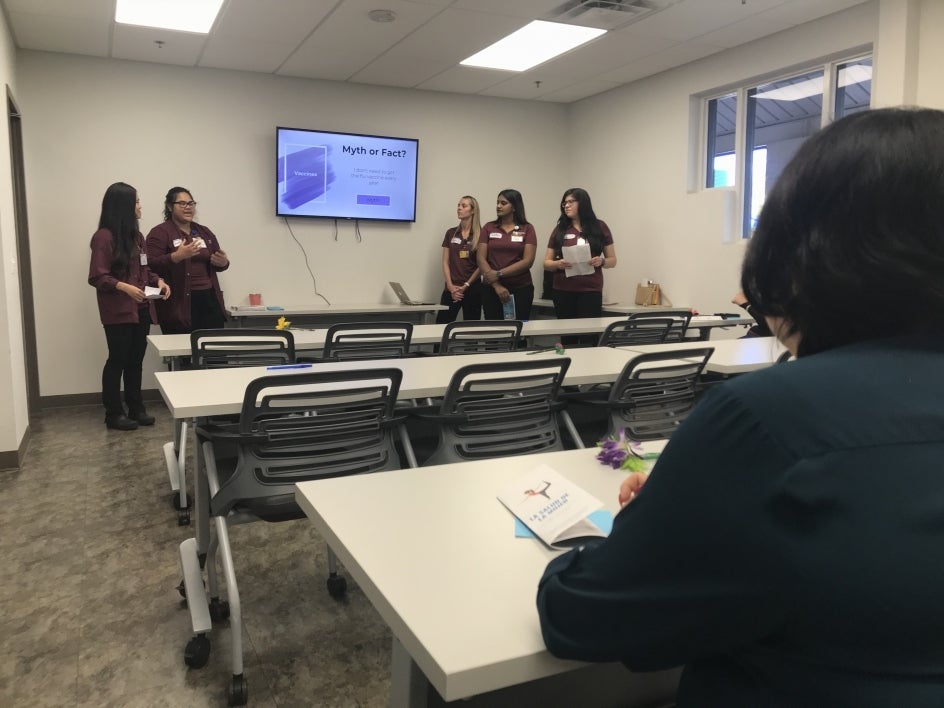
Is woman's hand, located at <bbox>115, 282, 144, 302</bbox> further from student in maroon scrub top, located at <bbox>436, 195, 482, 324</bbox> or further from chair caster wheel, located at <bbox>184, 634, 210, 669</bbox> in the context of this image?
chair caster wheel, located at <bbox>184, 634, 210, 669</bbox>

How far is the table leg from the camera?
0.95m

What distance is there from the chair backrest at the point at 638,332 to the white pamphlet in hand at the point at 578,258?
1439 millimetres

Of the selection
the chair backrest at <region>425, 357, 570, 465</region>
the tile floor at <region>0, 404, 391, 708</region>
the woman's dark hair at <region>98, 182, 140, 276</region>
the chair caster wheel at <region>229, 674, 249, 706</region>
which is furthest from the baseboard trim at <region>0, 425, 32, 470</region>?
the chair backrest at <region>425, 357, 570, 465</region>

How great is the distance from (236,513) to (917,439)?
1.83 metres

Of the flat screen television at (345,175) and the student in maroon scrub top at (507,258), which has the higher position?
the flat screen television at (345,175)

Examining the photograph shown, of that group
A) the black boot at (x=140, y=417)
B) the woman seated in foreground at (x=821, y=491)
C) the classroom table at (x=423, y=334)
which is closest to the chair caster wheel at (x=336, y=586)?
the classroom table at (x=423, y=334)

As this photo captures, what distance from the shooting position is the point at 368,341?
12.0ft

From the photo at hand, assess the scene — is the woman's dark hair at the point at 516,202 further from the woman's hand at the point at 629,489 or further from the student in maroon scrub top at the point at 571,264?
the woman's hand at the point at 629,489

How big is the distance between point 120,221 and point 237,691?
3.70 metres

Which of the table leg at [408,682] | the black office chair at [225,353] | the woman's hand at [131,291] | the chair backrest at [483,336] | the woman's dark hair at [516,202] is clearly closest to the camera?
the table leg at [408,682]

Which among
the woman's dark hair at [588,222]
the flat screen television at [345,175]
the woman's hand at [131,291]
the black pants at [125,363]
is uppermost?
the flat screen television at [345,175]

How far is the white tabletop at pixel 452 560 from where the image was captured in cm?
79

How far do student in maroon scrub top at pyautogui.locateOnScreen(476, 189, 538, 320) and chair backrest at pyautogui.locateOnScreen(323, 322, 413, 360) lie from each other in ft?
8.59

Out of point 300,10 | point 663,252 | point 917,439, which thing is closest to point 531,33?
point 300,10
